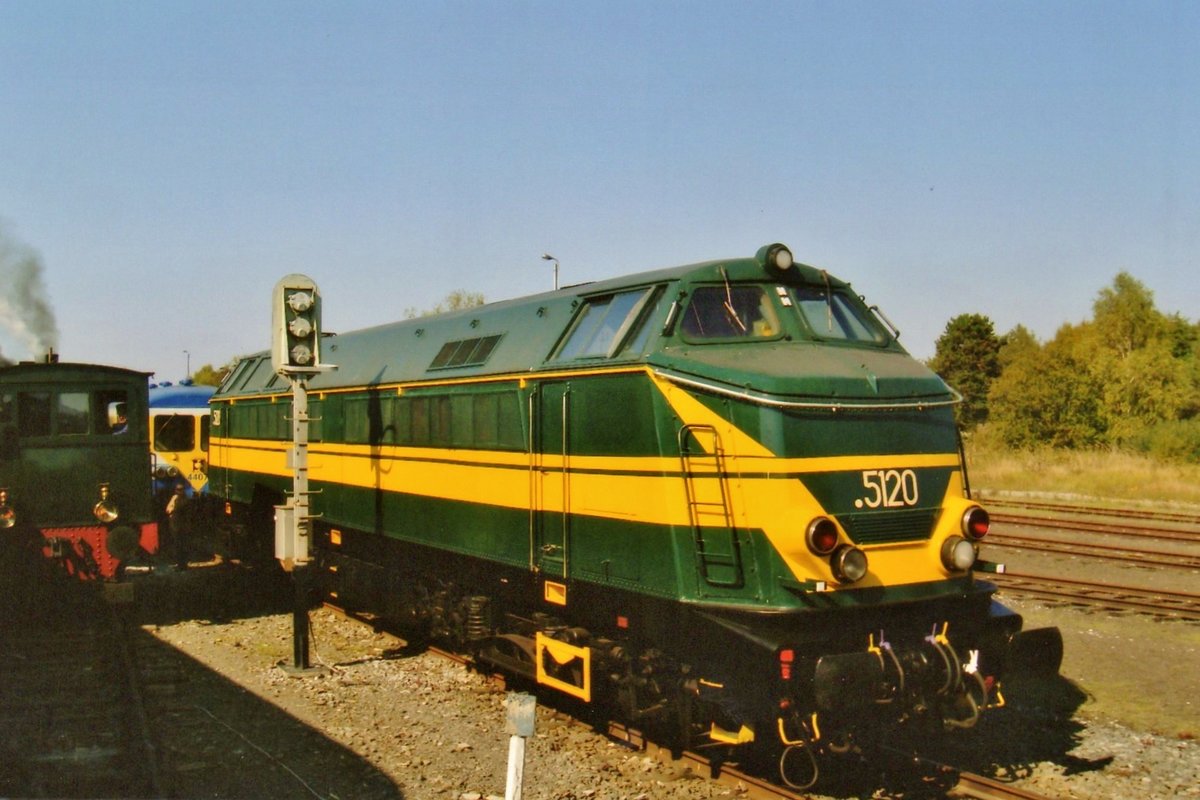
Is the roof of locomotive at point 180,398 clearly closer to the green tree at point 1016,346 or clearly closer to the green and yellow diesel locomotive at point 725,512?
the green and yellow diesel locomotive at point 725,512

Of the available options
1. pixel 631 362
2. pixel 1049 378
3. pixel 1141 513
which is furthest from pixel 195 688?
pixel 1049 378

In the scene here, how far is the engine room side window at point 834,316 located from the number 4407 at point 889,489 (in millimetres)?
1347

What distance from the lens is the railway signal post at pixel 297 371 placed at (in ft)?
36.1

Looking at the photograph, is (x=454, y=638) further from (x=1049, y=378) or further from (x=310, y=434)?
(x=1049, y=378)

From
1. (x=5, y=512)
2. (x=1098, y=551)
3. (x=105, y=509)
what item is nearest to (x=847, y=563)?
(x=105, y=509)

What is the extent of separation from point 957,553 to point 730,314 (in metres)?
2.42

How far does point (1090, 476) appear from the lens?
30859mm

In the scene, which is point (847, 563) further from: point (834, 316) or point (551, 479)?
point (551, 479)

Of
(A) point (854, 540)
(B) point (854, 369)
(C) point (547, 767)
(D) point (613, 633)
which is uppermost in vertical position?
(B) point (854, 369)

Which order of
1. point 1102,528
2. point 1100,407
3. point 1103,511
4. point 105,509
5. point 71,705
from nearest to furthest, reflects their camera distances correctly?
point 71,705
point 105,509
point 1102,528
point 1103,511
point 1100,407

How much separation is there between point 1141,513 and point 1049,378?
21109 mm

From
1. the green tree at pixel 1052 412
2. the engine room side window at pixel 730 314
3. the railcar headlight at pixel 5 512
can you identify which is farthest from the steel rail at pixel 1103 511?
the railcar headlight at pixel 5 512

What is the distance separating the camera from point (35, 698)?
380 inches

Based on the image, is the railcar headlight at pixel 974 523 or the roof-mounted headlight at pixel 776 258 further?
the roof-mounted headlight at pixel 776 258
